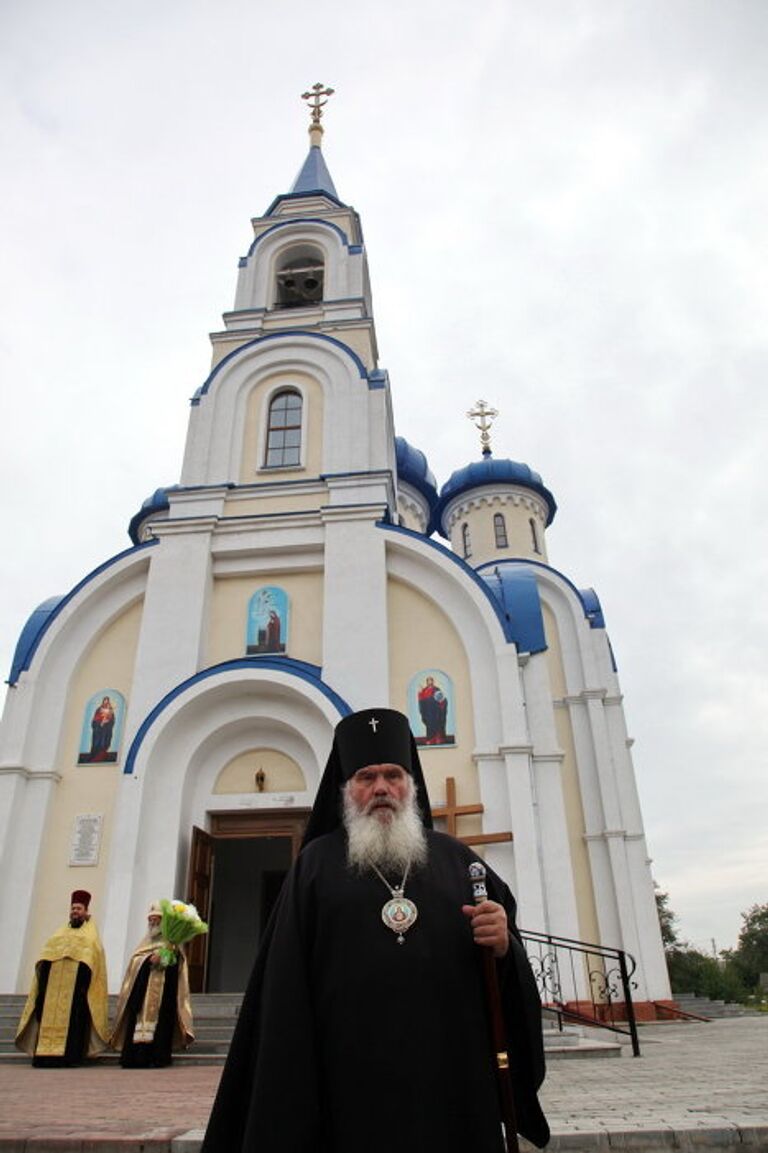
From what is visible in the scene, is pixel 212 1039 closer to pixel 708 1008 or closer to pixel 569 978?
pixel 569 978

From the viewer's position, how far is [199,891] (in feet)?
34.4

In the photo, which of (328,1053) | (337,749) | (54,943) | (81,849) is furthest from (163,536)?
(328,1053)

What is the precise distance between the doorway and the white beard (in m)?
8.59

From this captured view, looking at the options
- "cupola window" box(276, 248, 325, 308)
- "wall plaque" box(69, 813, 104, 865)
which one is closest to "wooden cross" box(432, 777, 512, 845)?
"wall plaque" box(69, 813, 104, 865)

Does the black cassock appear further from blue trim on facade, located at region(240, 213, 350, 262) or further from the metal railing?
blue trim on facade, located at region(240, 213, 350, 262)

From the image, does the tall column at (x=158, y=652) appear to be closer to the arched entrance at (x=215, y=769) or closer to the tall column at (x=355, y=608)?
the arched entrance at (x=215, y=769)

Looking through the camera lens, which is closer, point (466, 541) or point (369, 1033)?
point (369, 1033)

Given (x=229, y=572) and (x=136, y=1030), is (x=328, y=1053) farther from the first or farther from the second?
(x=229, y=572)

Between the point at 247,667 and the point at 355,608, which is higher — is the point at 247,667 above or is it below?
below

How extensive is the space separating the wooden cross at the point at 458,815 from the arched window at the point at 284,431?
20.5 ft

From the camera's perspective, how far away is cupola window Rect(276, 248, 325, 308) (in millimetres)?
16578

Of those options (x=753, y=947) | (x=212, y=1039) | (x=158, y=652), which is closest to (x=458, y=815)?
(x=212, y=1039)

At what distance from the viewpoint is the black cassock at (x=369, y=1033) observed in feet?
6.79

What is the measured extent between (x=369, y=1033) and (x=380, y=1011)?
61 mm
